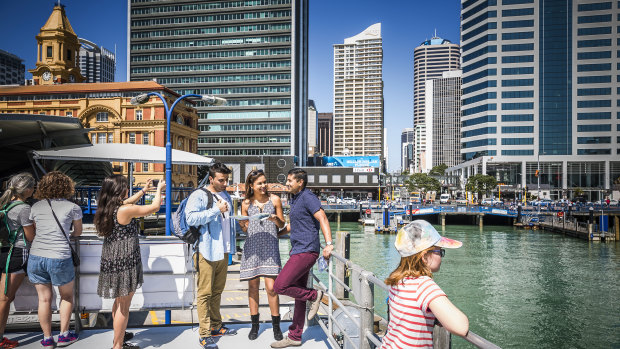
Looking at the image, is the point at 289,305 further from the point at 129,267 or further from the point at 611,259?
the point at 611,259

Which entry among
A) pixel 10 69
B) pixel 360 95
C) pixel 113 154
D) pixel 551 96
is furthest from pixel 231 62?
pixel 10 69

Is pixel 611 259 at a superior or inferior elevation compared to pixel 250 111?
inferior

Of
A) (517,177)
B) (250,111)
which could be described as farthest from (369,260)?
(517,177)

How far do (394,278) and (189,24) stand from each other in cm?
9760

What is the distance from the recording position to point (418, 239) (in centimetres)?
234

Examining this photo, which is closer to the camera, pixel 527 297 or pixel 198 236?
pixel 198 236

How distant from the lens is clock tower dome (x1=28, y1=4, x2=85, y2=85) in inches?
2566

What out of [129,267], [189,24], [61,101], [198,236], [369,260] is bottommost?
[369,260]

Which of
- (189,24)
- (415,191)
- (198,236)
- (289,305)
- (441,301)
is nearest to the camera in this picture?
(441,301)

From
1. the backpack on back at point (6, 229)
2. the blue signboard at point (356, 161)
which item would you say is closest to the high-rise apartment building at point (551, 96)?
the blue signboard at point (356, 161)

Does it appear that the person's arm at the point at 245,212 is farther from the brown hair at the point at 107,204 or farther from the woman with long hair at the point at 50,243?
the woman with long hair at the point at 50,243

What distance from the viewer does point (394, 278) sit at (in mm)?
2377

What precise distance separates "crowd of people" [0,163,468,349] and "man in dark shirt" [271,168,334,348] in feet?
0.04

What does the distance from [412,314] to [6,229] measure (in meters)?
4.22
